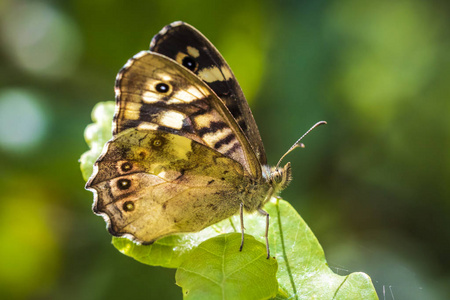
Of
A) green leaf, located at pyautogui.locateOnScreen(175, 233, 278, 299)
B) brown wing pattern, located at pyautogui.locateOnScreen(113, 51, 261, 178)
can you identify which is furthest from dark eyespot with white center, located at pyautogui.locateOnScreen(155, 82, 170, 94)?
green leaf, located at pyautogui.locateOnScreen(175, 233, 278, 299)

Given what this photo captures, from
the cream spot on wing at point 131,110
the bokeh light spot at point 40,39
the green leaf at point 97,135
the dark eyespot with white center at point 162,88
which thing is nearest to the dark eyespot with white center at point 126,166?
the green leaf at point 97,135

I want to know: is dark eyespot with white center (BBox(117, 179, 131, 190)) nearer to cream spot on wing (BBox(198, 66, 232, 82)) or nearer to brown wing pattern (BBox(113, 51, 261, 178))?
brown wing pattern (BBox(113, 51, 261, 178))

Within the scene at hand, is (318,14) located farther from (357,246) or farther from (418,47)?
(357,246)

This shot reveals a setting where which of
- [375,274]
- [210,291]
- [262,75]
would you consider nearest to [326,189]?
[375,274]

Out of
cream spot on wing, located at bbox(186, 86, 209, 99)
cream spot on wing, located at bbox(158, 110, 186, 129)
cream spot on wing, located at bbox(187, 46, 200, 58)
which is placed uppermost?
cream spot on wing, located at bbox(187, 46, 200, 58)

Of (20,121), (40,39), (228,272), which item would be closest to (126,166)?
(228,272)

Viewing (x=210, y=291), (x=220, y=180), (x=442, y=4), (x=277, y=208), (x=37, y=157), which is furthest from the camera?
(x=442, y=4)
